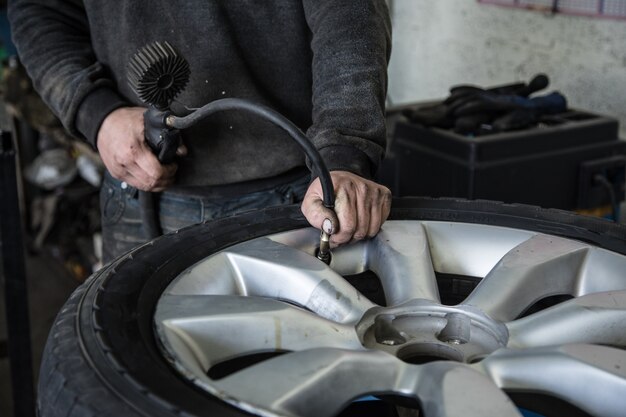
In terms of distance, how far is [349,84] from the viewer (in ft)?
4.00

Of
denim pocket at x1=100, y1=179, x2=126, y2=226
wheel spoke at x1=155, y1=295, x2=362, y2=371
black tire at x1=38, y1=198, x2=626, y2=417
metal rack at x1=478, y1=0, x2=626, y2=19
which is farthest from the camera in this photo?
metal rack at x1=478, y1=0, x2=626, y2=19

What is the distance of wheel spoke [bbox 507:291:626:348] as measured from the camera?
89 cm

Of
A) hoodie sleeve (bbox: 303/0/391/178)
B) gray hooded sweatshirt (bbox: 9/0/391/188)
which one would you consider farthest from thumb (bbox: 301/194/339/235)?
gray hooded sweatshirt (bbox: 9/0/391/188)

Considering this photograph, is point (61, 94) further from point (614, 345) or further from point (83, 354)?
point (614, 345)

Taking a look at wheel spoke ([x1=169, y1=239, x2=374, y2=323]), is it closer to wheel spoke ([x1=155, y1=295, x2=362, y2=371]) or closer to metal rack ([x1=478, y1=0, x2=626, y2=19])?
wheel spoke ([x1=155, y1=295, x2=362, y2=371])

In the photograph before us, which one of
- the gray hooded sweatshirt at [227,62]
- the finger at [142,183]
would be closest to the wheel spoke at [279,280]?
the gray hooded sweatshirt at [227,62]

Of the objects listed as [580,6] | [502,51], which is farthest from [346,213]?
[502,51]

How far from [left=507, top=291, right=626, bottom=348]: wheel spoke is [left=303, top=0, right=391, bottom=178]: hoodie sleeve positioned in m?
0.35

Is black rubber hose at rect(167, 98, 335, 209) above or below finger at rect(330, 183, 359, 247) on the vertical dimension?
above

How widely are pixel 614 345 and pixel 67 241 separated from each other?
9.57 ft

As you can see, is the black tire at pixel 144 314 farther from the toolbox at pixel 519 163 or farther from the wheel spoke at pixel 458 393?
the toolbox at pixel 519 163

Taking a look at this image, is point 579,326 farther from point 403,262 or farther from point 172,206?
point 172,206

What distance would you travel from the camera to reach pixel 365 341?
924mm

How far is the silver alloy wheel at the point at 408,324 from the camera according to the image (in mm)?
763
